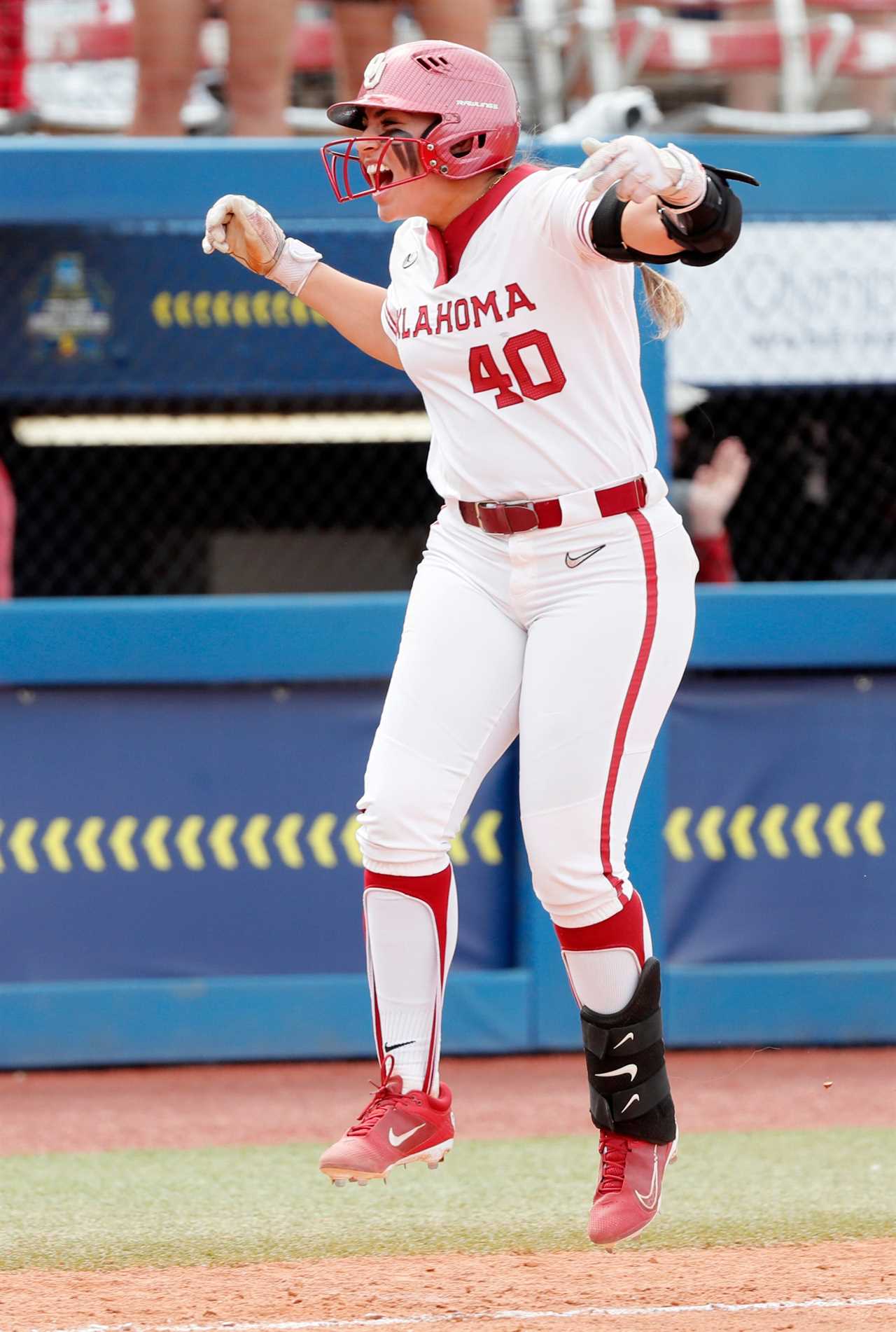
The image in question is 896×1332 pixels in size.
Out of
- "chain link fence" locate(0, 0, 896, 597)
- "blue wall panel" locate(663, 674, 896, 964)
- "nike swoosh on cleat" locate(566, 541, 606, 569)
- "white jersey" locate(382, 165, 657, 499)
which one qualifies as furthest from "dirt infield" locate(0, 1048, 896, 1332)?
"chain link fence" locate(0, 0, 896, 597)

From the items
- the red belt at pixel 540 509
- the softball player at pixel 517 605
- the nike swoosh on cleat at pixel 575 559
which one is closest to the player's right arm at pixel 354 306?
the softball player at pixel 517 605

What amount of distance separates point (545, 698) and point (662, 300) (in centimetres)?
70

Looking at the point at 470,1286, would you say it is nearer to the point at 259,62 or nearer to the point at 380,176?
the point at 380,176

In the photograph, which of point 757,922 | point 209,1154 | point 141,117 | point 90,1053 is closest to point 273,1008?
point 90,1053

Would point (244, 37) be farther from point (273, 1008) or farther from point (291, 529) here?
point (273, 1008)

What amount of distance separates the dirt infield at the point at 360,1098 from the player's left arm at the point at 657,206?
2.57 m

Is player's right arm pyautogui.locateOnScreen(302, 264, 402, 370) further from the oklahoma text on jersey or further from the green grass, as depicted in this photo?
the green grass

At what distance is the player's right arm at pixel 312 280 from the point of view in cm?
312

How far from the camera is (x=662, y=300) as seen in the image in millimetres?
2986

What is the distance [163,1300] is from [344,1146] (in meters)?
0.49

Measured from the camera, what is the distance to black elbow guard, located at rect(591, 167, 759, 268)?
2525 millimetres

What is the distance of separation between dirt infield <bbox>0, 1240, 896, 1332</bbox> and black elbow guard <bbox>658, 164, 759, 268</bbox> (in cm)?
165

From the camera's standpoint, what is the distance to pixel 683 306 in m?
3.04

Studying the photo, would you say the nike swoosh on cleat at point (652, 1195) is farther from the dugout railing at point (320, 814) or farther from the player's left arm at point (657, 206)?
the dugout railing at point (320, 814)
